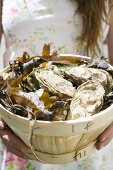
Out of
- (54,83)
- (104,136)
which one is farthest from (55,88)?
(104,136)

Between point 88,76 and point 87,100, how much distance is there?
2.3 inches

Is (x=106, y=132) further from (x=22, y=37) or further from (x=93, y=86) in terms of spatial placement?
(x=22, y=37)

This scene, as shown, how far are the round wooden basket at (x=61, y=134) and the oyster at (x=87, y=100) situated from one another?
0.01m

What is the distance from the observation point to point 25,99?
1.98 feet

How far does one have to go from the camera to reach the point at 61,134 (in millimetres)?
619

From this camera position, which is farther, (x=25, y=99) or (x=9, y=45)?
(x=9, y=45)

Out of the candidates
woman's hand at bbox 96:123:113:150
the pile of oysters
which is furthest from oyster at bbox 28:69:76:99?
woman's hand at bbox 96:123:113:150

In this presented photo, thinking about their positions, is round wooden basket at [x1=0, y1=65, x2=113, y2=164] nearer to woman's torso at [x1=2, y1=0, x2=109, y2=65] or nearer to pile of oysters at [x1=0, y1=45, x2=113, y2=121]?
pile of oysters at [x1=0, y1=45, x2=113, y2=121]

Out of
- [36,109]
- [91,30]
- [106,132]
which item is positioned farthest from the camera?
[91,30]

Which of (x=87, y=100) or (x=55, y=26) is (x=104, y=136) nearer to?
(x=87, y=100)

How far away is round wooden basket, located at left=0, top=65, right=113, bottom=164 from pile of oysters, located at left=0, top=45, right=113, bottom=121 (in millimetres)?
12

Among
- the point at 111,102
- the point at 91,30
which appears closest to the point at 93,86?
the point at 111,102

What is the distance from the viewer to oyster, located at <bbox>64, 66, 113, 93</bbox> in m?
0.66

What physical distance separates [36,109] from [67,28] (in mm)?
485
